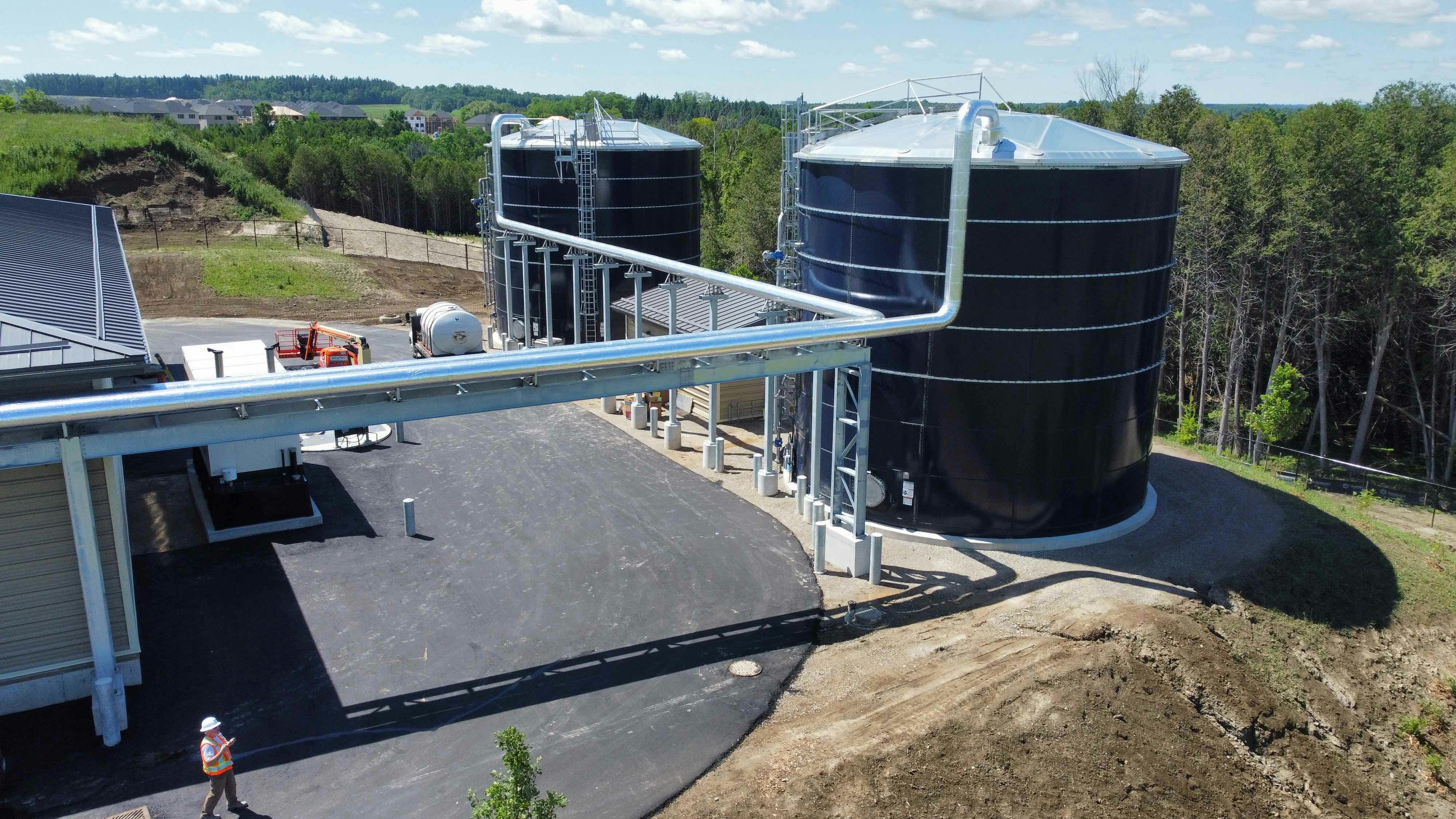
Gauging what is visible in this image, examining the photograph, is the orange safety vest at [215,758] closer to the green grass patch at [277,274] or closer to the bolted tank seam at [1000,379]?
the bolted tank seam at [1000,379]

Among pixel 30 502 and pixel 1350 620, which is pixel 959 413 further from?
pixel 30 502

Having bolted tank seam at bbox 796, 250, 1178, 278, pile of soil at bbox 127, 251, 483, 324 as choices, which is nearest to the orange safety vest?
bolted tank seam at bbox 796, 250, 1178, 278

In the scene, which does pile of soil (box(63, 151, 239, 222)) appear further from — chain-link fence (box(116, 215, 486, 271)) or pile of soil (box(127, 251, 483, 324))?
pile of soil (box(127, 251, 483, 324))

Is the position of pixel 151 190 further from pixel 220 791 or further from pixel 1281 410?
pixel 1281 410

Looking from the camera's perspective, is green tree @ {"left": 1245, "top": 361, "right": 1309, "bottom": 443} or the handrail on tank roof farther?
green tree @ {"left": 1245, "top": 361, "right": 1309, "bottom": 443}

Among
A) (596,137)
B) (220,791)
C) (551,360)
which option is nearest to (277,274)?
(596,137)

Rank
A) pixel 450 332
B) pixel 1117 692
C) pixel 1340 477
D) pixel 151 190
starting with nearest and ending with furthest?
pixel 1117 692 → pixel 1340 477 → pixel 450 332 → pixel 151 190
